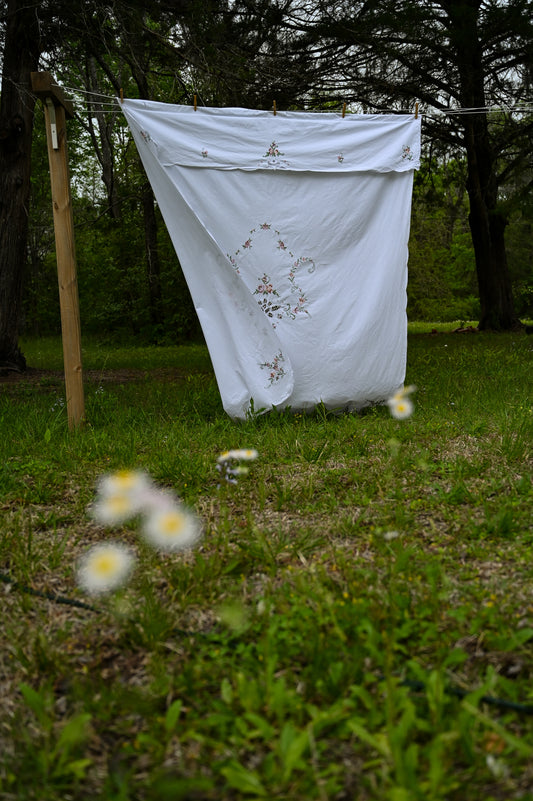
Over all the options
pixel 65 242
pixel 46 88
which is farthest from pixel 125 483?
pixel 46 88

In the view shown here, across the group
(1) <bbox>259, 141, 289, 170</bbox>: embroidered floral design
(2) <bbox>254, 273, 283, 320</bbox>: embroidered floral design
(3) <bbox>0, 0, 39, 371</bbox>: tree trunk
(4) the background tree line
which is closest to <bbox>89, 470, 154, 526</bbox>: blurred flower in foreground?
(2) <bbox>254, 273, 283, 320</bbox>: embroidered floral design

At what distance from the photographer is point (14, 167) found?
5898 mm

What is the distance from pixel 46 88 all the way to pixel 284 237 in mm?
1372

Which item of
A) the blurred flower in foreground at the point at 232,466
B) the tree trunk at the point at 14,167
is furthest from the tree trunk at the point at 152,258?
the blurred flower in foreground at the point at 232,466

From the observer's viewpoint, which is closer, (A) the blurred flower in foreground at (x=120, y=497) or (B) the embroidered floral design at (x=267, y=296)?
(A) the blurred flower in foreground at (x=120, y=497)

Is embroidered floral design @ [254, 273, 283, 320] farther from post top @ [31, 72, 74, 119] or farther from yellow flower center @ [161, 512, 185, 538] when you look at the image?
yellow flower center @ [161, 512, 185, 538]

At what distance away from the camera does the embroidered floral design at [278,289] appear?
3.47 metres

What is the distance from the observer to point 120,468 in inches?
106

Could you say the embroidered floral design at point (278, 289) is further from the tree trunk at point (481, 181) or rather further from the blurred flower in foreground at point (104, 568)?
the tree trunk at point (481, 181)

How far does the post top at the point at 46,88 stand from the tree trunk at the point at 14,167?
2.74 metres

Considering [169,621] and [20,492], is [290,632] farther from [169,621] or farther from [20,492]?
[20,492]

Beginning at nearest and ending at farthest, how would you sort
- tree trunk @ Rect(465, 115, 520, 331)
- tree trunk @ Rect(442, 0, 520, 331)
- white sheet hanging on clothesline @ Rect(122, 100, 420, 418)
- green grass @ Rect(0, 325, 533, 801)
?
green grass @ Rect(0, 325, 533, 801) < white sheet hanging on clothesline @ Rect(122, 100, 420, 418) < tree trunk @ Rect(442, 0, 520, 331) < tree trunk @ Rect(465, 115, 520, 331)

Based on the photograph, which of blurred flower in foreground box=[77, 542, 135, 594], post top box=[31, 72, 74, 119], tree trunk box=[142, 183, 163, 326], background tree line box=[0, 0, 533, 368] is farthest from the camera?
tree trunk box=[142, 183, 163, 326]

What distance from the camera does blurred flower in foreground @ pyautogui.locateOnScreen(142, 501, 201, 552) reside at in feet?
6.32
